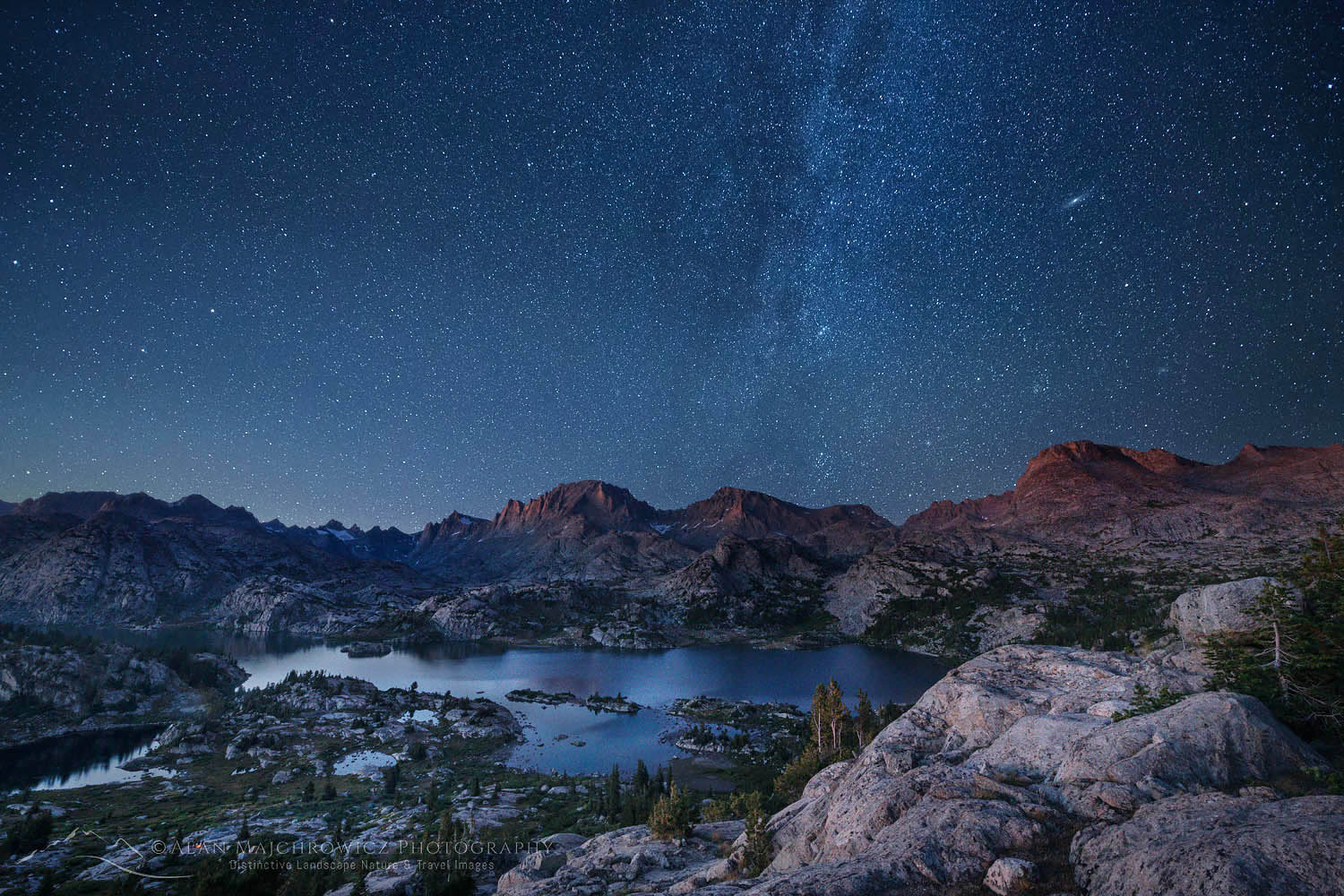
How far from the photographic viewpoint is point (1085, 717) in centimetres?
1853

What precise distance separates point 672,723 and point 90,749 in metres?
95.7

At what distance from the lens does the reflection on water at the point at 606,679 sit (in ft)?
308

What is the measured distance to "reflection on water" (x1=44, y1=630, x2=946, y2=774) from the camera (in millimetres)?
93938

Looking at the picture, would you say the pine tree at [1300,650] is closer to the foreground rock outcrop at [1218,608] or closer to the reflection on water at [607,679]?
the foreground rock outcrop at [1218,608]

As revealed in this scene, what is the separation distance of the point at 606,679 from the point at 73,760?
105 m

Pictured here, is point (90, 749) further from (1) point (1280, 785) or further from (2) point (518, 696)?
(1) point (1280, 785)

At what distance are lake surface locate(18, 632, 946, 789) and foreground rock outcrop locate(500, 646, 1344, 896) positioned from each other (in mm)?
73744

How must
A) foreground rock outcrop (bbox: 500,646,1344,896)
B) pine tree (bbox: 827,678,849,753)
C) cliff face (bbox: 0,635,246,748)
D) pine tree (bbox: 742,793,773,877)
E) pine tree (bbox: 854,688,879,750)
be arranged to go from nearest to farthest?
foreground rock outcrop (bbox: 500,646,1344,896) → pine tree (bbox: 742,793,773,877) → pine tree (bbox: 827,678,849,753) → pine tree (bbox: 854,688,879,750) → cliff face (bbox: 0,635,246,748)

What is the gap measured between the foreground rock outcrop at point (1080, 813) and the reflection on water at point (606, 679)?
7469 cm

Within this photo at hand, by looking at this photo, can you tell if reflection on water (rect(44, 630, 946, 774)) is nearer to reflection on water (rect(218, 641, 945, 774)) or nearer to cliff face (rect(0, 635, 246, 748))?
reflection on water (rect(218, 641, 945, 774))

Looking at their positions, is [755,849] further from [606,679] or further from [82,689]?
[606,679]

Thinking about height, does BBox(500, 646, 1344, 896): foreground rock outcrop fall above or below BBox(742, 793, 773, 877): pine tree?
above

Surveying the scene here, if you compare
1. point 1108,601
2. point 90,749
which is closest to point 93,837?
point 90,749

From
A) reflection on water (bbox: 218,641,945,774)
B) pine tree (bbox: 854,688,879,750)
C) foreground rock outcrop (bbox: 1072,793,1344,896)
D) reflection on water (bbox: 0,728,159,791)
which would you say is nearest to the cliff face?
reflection on water (bbox: 0,728,159,791)
